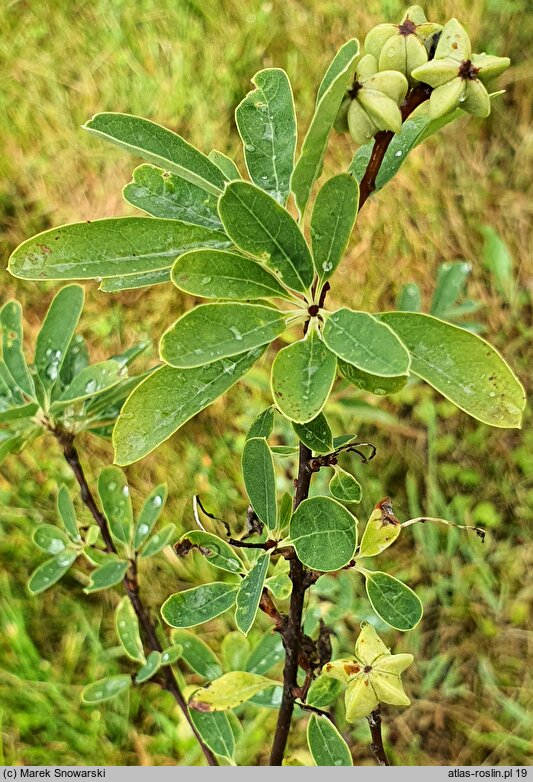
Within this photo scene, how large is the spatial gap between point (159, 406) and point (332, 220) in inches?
10.2

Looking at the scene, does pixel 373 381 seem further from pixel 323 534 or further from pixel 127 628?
pixel 127 628

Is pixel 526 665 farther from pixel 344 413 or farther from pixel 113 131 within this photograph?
pixel 113 131

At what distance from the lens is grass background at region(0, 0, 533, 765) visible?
85.1 inches

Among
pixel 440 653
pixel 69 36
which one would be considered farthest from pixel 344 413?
pixel 69 36

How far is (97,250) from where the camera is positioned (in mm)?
749

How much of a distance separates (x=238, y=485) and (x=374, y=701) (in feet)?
5.16

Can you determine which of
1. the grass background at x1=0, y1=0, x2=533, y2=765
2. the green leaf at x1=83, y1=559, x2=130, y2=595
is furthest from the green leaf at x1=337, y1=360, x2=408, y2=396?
the grass background at x1=0, y1=0, x2=533, y2=765

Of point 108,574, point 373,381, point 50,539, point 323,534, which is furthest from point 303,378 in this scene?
point 50,539

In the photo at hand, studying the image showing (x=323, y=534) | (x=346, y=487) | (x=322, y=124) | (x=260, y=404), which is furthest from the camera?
(x=260, y=404)

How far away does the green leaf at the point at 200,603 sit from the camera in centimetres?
101

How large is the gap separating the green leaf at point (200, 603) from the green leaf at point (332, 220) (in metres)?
0.49

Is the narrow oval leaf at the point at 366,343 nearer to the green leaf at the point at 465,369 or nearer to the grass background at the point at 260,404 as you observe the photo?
the green leaf at the point at 465,369

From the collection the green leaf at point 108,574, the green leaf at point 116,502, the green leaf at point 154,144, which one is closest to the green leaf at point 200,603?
the green leaf at point 108,574

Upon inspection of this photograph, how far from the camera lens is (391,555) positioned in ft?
7.66
